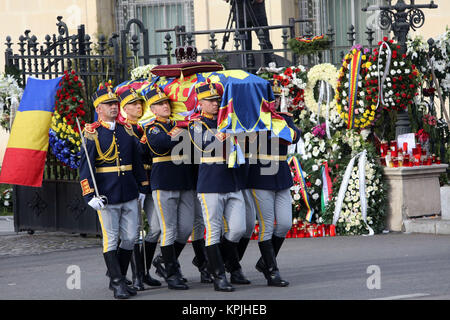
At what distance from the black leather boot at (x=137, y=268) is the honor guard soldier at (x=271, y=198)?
104 cm

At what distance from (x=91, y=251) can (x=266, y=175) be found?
378 cm

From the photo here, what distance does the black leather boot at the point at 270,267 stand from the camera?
29.4 feet

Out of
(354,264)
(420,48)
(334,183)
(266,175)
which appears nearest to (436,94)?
(420,48)

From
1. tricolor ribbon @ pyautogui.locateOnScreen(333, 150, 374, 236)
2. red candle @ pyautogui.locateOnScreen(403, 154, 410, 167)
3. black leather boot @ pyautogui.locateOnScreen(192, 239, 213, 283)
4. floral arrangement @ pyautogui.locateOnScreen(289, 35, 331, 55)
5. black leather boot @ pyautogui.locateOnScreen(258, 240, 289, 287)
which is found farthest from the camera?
floral arrangement @ pyautogui.locateOnScreen(289, 35, 331, 55)

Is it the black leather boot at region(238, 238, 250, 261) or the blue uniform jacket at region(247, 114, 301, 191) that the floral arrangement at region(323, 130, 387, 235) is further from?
the blue uniform jacket at region(247, 114, 301, 191)

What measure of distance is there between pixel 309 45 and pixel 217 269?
202 inches

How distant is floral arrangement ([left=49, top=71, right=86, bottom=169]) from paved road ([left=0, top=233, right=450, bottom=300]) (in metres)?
1.20

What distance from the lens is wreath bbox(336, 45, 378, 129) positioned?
1248 centimetres

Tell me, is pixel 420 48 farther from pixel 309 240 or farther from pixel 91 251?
pixel 91 251


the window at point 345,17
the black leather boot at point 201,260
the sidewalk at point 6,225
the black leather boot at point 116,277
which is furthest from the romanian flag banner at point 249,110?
the window at point 345,17

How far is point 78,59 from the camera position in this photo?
13.3m

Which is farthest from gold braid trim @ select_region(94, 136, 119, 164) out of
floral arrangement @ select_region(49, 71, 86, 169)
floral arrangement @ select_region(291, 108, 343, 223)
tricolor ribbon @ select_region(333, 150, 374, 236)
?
tricolor ribbon @ select_region(333, 150, 374, 236)

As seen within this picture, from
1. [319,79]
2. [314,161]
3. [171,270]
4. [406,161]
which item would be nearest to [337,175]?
[314,161]

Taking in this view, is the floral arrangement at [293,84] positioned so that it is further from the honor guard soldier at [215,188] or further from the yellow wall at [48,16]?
the yellow wall at [48,16]
